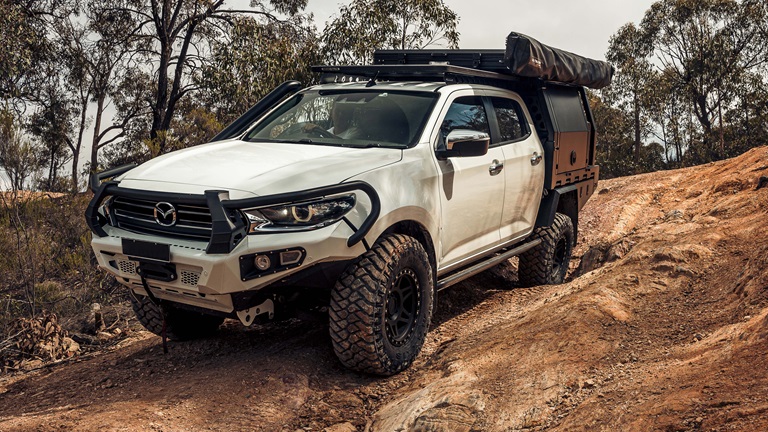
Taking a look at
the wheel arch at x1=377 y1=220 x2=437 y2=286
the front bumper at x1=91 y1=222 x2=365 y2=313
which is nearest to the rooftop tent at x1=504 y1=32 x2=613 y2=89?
the wheel arch at x1=377 y1=220 x2=437 y2=286

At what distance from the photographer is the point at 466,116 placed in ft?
20.3

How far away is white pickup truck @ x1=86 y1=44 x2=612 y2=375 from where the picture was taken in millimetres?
4445

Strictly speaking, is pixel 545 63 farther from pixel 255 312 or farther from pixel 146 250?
pixel 146 250

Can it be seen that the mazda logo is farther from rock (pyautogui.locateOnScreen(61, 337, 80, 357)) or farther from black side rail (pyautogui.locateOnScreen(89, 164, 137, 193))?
rock (pyautogui.locateOnScreen(61, 337, 80, 357))

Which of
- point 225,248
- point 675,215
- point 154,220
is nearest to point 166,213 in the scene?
point 154,220

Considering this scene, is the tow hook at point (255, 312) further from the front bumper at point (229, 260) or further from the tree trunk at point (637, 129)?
the tree trunk at point (637, 129)

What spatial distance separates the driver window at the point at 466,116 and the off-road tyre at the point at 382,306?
1162mm

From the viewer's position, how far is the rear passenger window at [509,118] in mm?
6750

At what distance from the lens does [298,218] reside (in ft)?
14.7

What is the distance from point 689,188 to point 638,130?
1074 inches

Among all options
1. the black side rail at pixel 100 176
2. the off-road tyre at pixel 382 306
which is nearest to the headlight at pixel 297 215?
the off-road tyre at pixel 382 306

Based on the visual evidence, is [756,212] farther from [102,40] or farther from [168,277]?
[102,40]

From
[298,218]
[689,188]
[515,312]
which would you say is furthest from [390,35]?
[298,218]

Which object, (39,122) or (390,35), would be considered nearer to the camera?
(390,35)
